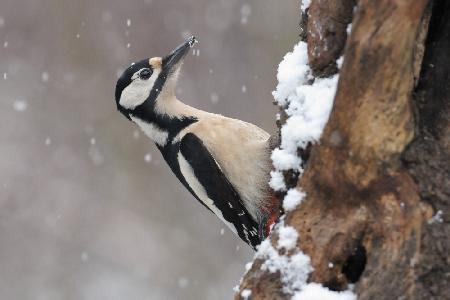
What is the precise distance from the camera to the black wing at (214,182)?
12.7 feet

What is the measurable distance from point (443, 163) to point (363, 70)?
0.44m

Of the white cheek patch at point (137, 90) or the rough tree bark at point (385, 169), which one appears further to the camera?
the white cheek patch at point (137, 90)

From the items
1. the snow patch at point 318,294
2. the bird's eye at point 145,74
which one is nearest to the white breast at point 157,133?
the bird's eye at point 145,74

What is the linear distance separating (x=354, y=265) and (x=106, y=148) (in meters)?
5.63

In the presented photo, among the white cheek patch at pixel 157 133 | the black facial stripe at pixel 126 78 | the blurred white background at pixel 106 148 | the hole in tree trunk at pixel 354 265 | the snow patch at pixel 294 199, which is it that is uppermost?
the black facial stripe at pixel 126 78

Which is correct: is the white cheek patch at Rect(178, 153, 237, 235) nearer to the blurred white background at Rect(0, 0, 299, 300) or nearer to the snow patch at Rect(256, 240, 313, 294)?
the snow patch at Rect(256, 240, 313, 294)

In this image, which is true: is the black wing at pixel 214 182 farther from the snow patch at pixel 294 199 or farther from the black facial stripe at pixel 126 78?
the snow patch at pixel 294 199

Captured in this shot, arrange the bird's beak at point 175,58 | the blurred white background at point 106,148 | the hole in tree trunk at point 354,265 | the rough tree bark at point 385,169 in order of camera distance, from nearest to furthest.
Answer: the rough tree bark at point 385,169 < the hole in tree trunk at point 354,265 < the bird's beak at point 175,58 < the blurred white background at point 106,148

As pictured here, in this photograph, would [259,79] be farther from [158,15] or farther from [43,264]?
[43,264]

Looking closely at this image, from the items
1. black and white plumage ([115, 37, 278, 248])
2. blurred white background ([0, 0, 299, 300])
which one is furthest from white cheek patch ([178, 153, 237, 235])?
blurred white background ([0, 0, 299, 300])

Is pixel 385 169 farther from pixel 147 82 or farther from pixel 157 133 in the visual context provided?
pixel 147 82

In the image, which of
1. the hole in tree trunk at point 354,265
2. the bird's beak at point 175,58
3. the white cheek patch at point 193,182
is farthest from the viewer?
the bird's beak at point 175,58

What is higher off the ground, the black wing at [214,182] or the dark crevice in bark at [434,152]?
the dark crevice in bark at [434,152]

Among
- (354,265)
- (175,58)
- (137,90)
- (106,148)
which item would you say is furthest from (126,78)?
(106,148)
